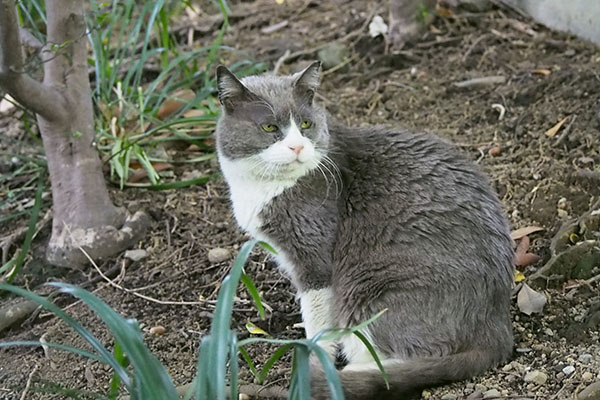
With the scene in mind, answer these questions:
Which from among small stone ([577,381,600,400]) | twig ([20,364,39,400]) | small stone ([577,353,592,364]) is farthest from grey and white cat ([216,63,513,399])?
twig ([20,364,39,400])

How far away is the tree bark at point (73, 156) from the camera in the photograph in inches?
144

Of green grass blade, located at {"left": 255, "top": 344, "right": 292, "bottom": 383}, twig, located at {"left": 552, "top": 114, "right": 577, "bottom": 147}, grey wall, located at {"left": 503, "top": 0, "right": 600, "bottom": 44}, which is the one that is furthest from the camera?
grey wall, located at {"left": 503, "top": 0, "right": 600, "bottom": 44}

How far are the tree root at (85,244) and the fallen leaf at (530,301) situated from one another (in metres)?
1.96

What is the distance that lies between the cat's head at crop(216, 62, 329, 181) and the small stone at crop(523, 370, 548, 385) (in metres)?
1.14

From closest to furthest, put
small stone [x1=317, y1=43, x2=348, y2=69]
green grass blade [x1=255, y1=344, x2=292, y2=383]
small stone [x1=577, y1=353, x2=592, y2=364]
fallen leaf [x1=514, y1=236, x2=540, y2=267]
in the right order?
green grass blade [x1=255, y1=344, x2=292, y2=383] < small stone [x1=577, y1=353, x2=592, y2=364] < fallen leaf [x1=514, y1=236, x2=540, y2=267] < small stone [x1=317, y1=43, x2=348, y2=69]

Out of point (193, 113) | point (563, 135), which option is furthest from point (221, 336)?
point (193, 113)

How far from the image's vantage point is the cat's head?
310 centimetres

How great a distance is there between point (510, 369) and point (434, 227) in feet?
1.92

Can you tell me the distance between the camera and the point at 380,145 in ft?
10.8

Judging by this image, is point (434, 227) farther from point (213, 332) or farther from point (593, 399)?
point (213, 332)

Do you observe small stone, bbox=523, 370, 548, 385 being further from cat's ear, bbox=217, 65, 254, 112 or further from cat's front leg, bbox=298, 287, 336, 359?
cat's ear, bbox=217, 65, 254, 112

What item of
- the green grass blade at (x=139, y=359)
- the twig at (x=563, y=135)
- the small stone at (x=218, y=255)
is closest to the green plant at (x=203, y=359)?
the green grass blade at (x=139, y=359)

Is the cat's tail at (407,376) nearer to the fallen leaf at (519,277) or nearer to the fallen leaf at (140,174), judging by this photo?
the fallen leaf at (519,277)

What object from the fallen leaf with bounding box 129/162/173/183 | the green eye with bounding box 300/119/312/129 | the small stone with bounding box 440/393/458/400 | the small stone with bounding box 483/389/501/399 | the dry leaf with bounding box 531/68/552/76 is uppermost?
the green eye with bounding box 300/119/312/129
